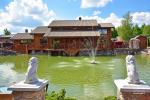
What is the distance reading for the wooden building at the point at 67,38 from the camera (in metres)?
45.8

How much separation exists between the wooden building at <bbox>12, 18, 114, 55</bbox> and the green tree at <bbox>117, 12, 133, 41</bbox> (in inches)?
590

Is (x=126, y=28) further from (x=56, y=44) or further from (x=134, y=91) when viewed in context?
(x=134, y=91)

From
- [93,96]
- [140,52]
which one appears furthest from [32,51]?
[93,96]

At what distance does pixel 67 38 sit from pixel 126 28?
21.1m

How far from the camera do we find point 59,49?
46188 millimetres

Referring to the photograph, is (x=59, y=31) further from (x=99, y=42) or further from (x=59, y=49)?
(x=99, y=42)

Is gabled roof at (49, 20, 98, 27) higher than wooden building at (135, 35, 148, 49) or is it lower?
higher

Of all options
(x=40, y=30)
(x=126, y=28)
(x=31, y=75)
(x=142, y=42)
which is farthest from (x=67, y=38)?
(x=31, y=75)

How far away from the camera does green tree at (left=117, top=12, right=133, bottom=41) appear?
63.6m

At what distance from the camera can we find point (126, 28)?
63.8 m

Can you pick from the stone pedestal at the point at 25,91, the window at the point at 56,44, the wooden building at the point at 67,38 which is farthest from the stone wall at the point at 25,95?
the window at the point at 56,44

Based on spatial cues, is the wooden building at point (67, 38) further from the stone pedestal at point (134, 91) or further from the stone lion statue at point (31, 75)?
the stone pedestal at point (134, 91)

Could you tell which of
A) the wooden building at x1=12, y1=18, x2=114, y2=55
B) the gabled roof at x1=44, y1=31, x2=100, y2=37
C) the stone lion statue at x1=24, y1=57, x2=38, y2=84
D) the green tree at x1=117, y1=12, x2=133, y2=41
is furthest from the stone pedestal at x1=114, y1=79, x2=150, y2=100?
the green tree at x1=117, y1=12, x2=133, y2=41

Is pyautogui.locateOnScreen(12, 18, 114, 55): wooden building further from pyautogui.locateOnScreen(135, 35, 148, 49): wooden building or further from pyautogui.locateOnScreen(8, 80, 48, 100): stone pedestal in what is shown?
pyautogui.locateOnScreen(8, 80, 48, 100): stone pedestal
